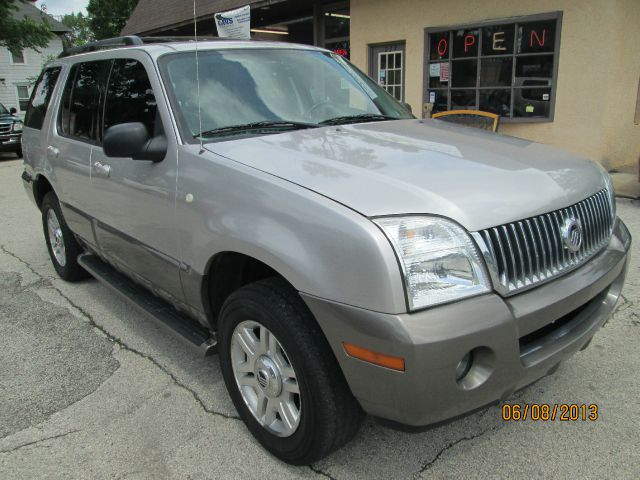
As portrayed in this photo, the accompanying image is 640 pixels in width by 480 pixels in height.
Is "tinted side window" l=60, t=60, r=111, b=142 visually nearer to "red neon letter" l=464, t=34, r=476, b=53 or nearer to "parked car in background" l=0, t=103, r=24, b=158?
"red neon letter" l=464, t=34, r=476, b=53

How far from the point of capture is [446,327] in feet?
6.09

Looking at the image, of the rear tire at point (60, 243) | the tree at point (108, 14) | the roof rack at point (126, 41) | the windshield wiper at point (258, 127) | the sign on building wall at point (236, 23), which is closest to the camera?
the windshield wiper at point (258, 127)

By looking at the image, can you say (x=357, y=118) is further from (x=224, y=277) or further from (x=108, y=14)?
(x=108, y=14)

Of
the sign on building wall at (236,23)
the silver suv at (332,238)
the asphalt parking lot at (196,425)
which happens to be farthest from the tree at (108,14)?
the silver suv at (332,238)

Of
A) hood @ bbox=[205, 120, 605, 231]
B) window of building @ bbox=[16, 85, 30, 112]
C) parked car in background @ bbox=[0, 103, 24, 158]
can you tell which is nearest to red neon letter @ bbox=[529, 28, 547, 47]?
hood @ bbox=[205, 120, 605, 231]

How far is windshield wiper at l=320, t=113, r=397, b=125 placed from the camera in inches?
125

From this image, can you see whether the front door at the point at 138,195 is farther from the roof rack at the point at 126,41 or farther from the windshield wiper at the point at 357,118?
the windshield wiper at the point at 357,118

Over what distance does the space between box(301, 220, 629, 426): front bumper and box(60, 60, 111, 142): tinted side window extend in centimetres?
254

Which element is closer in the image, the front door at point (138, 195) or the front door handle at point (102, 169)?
the front door at point (138, 195)

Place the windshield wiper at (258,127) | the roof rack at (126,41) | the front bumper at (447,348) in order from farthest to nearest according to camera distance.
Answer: the roof rack at (126,41) < the windshield wiper at (258,127) < the front bumper at (447,348)

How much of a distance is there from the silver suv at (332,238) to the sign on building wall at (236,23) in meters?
4.36

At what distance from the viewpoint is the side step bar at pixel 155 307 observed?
2904 mm

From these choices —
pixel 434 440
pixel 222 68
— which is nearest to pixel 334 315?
pixel 434 440

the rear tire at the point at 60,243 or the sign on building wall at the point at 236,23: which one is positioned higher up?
the sign on building wall at the point at 236,23
